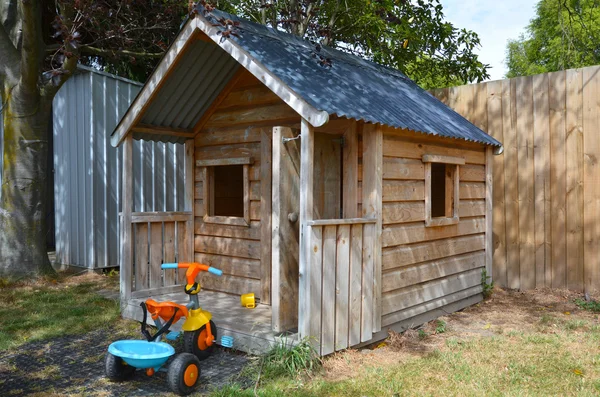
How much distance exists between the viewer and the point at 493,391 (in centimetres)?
391

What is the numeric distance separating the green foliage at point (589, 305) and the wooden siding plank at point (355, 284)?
3377 mm

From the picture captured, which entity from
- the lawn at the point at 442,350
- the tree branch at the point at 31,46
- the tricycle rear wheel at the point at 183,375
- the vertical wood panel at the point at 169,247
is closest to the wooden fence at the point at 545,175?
the lawn at the point at 442,350

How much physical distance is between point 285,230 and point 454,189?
9.31ft

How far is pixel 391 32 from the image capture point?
10.1 metres

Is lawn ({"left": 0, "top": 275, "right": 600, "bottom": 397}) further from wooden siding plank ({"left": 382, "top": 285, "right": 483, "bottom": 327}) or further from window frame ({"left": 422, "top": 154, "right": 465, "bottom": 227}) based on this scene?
window frame ({"left": 422, "top": 154, "right": 465, "bottom": 227})

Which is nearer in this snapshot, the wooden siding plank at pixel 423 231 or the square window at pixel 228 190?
the wooden siding plank at pixel 423 231

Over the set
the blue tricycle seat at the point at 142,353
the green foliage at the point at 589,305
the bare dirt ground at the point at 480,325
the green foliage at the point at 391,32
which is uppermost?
the green foliage at the point at 391,32

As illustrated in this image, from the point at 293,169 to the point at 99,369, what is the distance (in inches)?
91.8

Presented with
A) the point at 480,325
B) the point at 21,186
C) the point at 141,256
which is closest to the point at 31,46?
the point at 21,186

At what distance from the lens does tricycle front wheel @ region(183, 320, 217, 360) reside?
14.7 feet

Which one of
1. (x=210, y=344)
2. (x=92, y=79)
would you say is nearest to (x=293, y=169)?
(x=210, y=344)

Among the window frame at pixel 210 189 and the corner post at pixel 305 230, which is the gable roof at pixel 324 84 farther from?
the window frame at pixel 210 189

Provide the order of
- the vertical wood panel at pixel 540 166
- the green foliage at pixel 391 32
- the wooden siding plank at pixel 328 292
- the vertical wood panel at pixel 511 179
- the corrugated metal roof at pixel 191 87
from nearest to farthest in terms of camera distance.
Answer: the wooden siding plank at pixel 328 292
the corrugated metal roof at pixel 191 87
the vertical wood panel at pixel 540 166
the vertical wood panel at pixel 511 179
the green foliage at pixel 391 32

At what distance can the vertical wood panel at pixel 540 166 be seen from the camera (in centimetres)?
729
